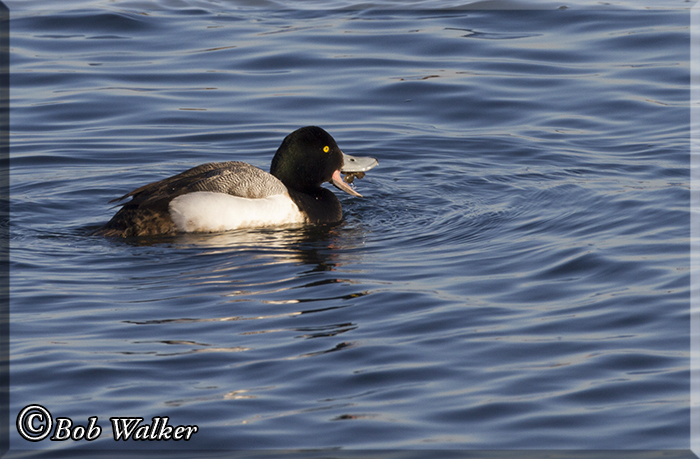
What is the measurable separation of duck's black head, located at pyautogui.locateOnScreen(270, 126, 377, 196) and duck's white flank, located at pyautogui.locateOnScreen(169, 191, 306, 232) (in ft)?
1.55

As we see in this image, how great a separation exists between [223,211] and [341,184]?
1.48m

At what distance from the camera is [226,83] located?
44.4 feet

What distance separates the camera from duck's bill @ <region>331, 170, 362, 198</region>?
9.56 meters

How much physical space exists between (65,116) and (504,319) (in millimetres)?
8040

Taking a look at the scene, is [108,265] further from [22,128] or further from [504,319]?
[22,128]

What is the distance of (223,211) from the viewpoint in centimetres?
859

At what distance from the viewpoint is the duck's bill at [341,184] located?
9.56 metres

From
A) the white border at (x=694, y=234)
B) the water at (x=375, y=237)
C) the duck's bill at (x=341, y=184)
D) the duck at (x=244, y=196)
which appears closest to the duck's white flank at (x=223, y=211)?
the duck at (x=244, y=196)

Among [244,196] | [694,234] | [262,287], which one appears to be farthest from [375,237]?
[694,234]

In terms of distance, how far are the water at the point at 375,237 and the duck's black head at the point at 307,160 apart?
488 mm

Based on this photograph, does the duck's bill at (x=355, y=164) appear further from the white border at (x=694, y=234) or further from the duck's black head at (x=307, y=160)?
the white border at (x=694, y=234)

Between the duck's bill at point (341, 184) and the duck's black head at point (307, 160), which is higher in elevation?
the duck's black head at point (307, 160)

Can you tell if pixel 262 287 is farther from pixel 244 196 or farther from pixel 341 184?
pixel 341 184

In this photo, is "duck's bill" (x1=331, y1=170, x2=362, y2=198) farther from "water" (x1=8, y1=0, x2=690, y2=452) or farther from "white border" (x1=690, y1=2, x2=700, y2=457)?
"white border" (x1=690, y1=2, x2=700, y2=457)
